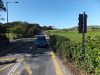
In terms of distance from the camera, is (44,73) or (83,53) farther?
(44,73)

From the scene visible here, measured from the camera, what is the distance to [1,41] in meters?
55.6

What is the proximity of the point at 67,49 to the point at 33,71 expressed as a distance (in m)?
4.29

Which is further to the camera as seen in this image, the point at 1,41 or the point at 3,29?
the point at 3,29

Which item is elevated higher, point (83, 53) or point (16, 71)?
point (83, 53)

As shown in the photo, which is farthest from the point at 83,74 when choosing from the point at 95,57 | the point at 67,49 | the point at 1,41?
the point at 1,41

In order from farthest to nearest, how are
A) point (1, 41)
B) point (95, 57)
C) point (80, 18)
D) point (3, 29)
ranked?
point (3, 29) < point (1, 41) < point (80, 18) < point (95, 57)

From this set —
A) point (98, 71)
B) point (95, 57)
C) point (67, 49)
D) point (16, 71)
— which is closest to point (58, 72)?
point (16, 71)

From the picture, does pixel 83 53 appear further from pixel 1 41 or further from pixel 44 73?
pixel 1 41

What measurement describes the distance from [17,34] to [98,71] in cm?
9132

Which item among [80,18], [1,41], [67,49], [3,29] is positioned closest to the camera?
[80,18]

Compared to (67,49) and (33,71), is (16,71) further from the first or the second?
(67,49)

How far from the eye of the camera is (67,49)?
22797 mm

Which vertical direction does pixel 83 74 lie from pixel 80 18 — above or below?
below

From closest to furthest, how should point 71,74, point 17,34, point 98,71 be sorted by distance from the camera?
1. point 98,71
2. point 71,74
3. point 17,34
